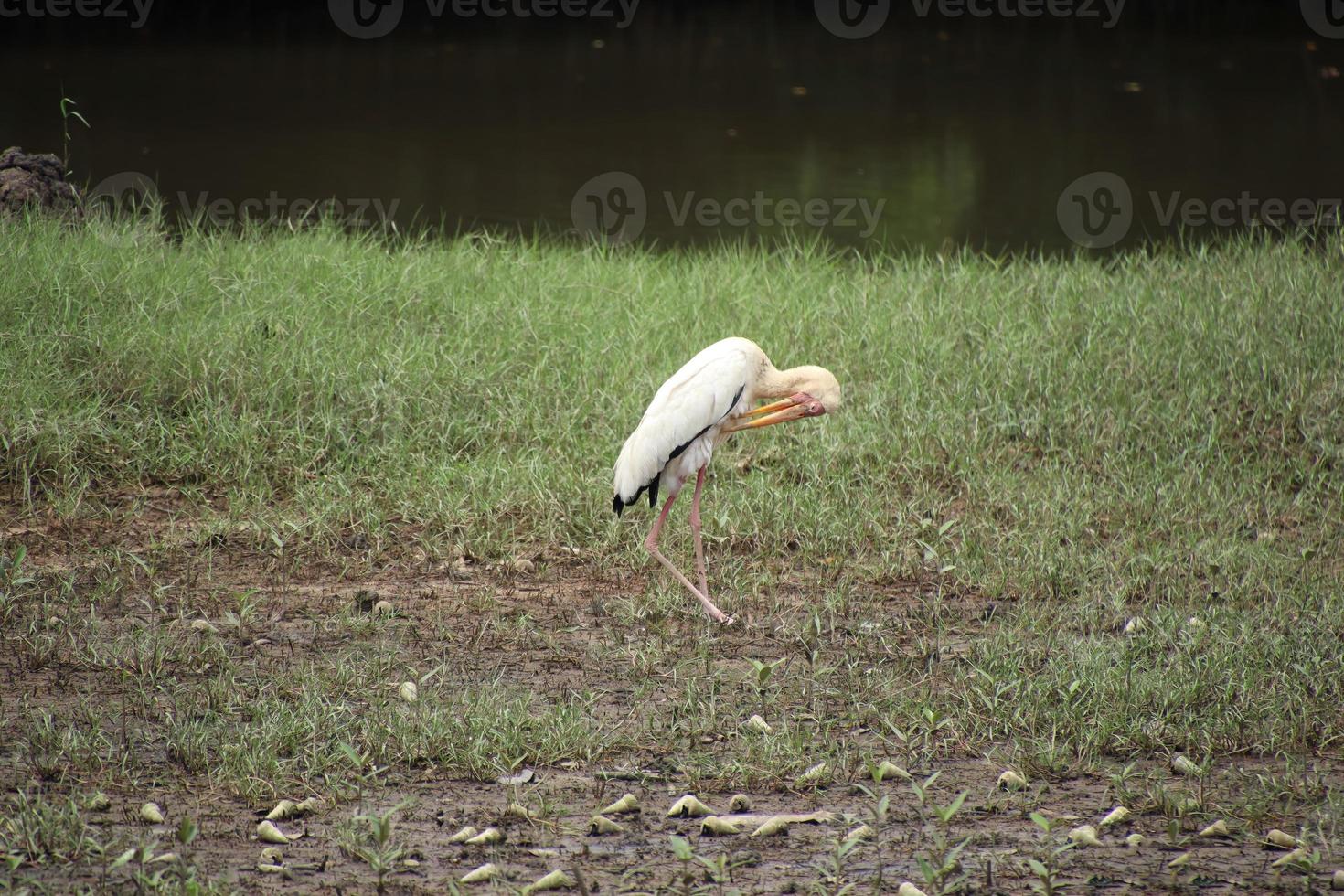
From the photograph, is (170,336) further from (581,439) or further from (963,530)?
(963,530)

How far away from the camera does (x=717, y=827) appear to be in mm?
2887

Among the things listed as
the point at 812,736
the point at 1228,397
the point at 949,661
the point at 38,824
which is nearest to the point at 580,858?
the point at 812,736

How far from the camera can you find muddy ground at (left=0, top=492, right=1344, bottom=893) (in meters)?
2.70

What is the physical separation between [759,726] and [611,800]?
48 cm

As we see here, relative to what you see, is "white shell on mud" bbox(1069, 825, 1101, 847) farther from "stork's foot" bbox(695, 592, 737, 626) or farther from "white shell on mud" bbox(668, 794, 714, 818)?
"stork's foot" bbox(695, 592, 737, 626)

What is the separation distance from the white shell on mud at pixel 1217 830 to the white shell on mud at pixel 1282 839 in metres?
0.08

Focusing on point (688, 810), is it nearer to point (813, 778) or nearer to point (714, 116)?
point (813, 778)

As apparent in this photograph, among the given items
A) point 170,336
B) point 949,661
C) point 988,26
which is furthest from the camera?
point 988,26

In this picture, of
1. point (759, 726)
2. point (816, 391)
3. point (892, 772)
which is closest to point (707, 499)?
point (816, 391)

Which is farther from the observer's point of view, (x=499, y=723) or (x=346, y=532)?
(x=346, y=532)

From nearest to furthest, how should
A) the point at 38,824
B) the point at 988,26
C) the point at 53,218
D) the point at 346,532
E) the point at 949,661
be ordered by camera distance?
1. the point at 38,824
2. the point at 949,661
3. the point at 346,532
4. the point at 53,218
5. the point at 988,26

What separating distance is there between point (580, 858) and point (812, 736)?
31.0 inches

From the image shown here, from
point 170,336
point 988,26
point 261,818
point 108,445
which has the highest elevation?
point 988,26

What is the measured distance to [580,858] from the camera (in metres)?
2.79
